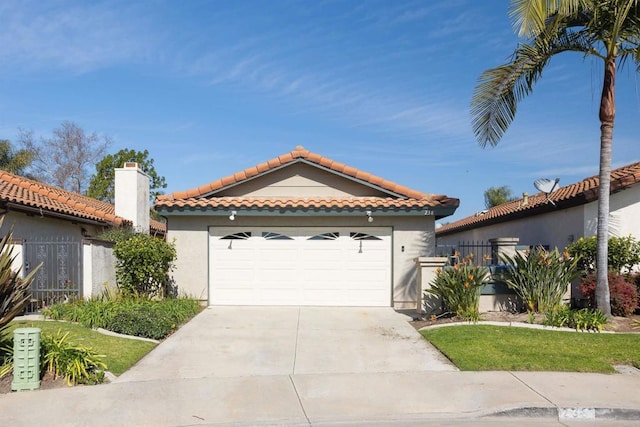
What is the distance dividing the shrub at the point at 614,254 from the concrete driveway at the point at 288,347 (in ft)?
14.7

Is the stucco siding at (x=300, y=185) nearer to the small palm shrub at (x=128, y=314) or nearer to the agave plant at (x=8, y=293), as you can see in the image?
the small palm shrub at (x=128, y=314)

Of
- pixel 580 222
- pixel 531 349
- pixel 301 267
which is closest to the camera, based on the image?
pixel 531 349

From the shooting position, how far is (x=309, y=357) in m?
8.86

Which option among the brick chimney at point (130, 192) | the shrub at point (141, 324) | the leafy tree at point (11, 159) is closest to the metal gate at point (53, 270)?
the shrub at point (141, 324)

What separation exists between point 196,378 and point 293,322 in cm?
453

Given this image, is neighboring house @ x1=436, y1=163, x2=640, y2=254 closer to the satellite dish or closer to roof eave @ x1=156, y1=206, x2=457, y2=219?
the satellite dish

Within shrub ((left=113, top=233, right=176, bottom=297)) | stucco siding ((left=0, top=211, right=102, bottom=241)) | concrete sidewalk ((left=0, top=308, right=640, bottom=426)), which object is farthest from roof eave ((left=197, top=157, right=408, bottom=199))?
concrete sidewalk ((left=0, top=308, right=640, bottom=426))

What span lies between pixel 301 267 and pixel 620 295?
767 cm

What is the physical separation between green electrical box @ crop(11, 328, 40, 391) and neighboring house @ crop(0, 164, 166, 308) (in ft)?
17.2

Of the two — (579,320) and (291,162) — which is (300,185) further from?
(579,320)

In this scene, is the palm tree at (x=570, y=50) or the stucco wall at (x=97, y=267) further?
the stucco wall at (x=97, y=267)

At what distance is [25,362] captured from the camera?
695 centimetres

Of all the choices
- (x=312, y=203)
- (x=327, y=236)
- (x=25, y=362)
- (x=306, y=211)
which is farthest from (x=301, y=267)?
(x=25, y=362)

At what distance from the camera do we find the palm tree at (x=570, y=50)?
10156 mm
